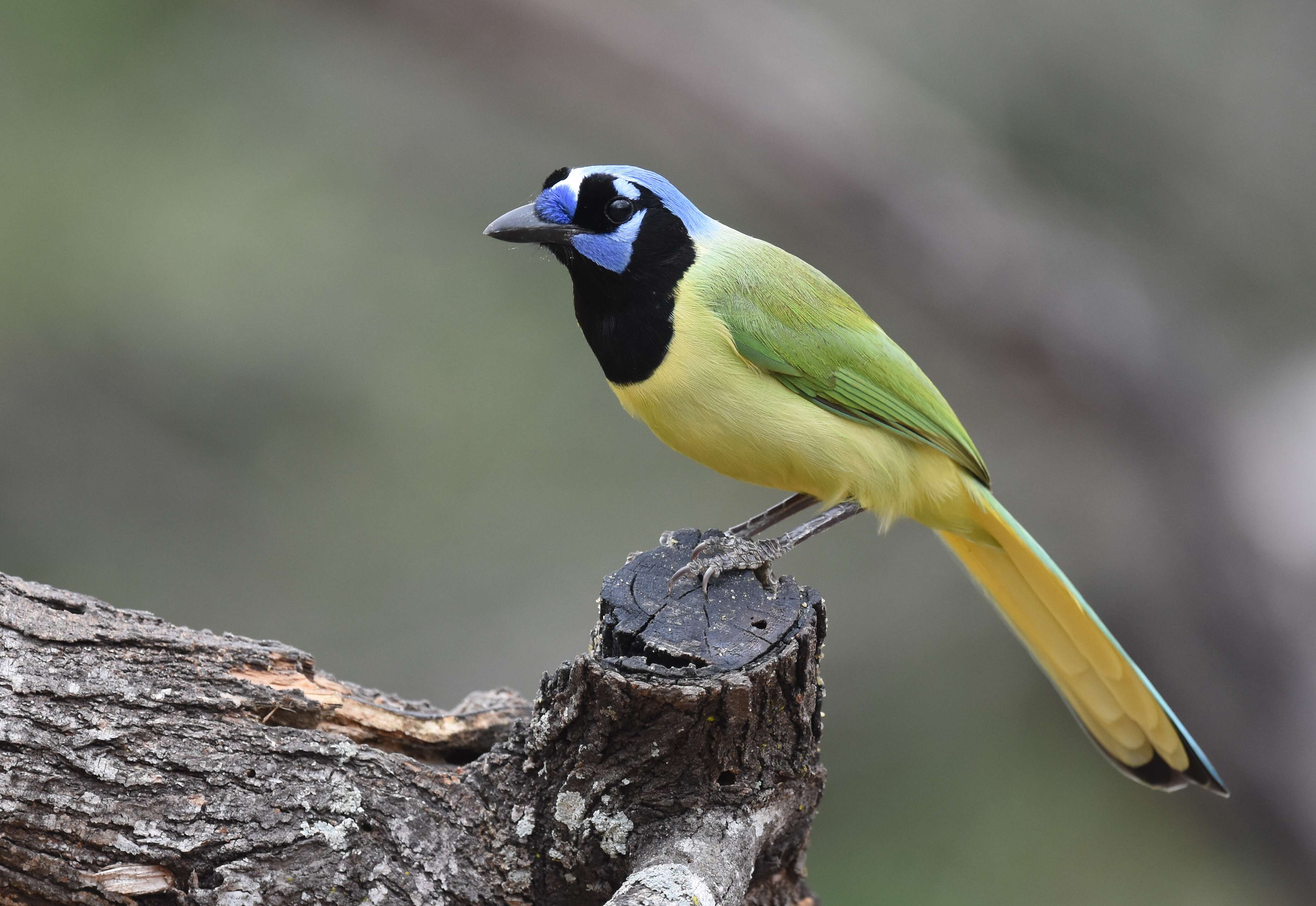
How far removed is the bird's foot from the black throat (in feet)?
2.38

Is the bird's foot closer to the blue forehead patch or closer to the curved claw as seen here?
the curved claw

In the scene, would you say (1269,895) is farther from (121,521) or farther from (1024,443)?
(121,521)

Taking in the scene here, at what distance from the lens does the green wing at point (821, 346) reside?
3.84 meters

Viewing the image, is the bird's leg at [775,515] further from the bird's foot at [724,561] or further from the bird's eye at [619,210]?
the bird's eye at [619,210]

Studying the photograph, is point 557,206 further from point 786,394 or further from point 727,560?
point 727,560

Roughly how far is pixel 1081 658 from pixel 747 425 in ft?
5.78

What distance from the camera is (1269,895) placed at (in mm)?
6773

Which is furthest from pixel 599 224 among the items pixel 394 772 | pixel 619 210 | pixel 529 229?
pixel 394 772

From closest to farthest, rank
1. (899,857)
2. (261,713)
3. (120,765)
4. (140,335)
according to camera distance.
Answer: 1. (120,765)
2. (261,713)
3. (899,857)
4. (140,335)

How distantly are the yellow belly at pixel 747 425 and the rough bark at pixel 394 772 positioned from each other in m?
0.70

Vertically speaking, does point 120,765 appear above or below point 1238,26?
below

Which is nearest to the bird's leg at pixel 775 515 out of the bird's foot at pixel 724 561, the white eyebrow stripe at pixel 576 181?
the bird's foot at pixel 724 561

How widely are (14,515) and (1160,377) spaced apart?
7.37m

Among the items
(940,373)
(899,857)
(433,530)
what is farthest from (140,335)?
(899,857)
